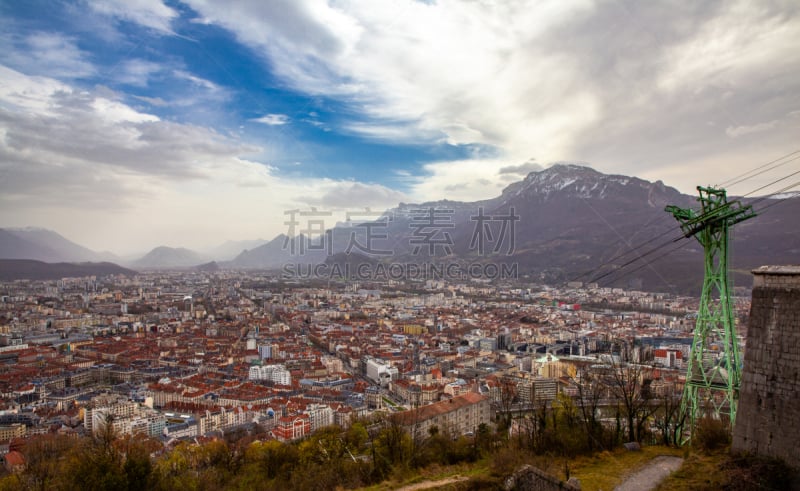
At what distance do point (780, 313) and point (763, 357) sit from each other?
1.66 ft

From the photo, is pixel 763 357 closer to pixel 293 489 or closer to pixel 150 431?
pixel 293 489

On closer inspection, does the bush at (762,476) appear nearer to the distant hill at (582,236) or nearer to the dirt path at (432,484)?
the dirt path at (432,484)

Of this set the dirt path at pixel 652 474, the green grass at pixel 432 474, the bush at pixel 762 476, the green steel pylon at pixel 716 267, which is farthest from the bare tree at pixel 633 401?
the bush at pixel 762 476

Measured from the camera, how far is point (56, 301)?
64.9m

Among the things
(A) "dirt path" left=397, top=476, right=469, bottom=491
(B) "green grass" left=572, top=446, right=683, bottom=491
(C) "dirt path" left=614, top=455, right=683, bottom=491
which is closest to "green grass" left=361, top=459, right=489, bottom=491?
(A) "dirt path" left=397, top=476, right=469, bottom=491

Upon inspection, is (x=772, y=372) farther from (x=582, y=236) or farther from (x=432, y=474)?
(x=582, y=236)

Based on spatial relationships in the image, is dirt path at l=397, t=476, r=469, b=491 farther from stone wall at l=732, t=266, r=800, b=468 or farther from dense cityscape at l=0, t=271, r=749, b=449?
dense cityscape at l=0, t=271, r=749, b=449

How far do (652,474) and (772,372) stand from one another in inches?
78.5

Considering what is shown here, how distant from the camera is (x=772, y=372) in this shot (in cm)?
521

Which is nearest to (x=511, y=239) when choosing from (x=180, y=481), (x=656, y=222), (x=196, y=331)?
(x=656, y=222)

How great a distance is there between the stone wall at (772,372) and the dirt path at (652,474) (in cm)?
95

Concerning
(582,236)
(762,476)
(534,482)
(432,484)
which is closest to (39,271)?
(582,236)

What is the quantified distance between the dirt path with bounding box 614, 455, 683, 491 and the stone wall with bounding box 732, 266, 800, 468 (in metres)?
0.95

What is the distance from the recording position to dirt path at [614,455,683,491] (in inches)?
232
